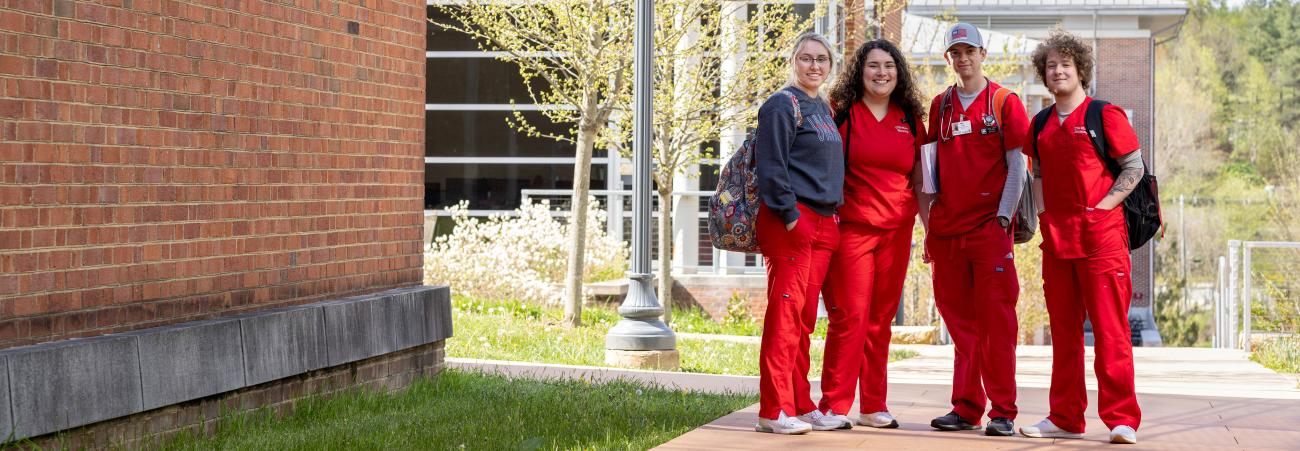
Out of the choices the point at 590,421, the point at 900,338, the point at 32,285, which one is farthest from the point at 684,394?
the point at 900,338

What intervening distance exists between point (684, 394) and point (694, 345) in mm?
5077

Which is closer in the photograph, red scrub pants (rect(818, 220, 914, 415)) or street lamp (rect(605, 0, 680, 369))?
red scrub pants (rect(818, 220, 914, 415))

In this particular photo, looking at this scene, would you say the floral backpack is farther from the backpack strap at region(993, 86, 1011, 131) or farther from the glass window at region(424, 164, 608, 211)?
the glass window at region(424, 164, 608, 211)

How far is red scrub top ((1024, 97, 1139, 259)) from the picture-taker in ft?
21.0

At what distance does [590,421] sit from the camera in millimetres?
7223

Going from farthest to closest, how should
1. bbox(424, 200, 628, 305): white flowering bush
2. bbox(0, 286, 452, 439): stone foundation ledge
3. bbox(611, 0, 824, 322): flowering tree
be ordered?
1. bbox(424, 200, 628, 305): white flowering bush
2. bbox(611, 0, 824, 322): flowering tree
3. bbox(0, 286, 452, 439): stone foundation ledge

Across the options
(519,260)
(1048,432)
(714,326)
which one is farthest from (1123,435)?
(519,260)

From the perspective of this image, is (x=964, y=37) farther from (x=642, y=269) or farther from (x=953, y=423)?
(x=642, y=269)

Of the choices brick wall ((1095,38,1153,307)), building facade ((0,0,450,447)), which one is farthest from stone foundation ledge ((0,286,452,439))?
brick wall ((1095,38,1153,307))

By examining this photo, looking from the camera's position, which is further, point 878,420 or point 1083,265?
point 878,420

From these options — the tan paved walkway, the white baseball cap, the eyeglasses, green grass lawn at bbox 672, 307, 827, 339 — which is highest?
the white baseball cap

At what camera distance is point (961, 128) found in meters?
6.57

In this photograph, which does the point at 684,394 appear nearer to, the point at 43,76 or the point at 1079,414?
the point at 1079,414

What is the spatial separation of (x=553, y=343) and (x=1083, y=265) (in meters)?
7.11
